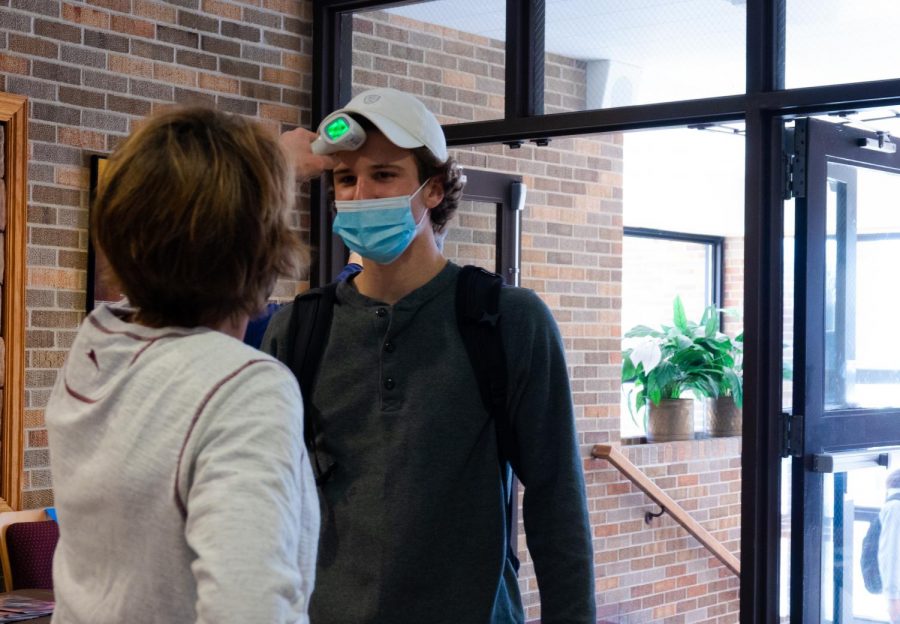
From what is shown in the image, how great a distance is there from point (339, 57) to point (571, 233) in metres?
1.85

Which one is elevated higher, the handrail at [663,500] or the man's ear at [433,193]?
the man's ear at [433,193]

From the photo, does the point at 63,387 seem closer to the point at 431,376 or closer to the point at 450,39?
the point at 431,376

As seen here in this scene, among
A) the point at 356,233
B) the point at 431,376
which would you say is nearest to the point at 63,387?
the point at 431,376

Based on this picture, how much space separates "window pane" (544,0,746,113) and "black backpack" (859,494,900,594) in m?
1.46

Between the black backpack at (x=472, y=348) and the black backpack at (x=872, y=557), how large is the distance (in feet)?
7.26

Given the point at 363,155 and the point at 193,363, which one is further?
the point at 363,155

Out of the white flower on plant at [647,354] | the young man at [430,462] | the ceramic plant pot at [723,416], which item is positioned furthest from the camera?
the ceramic plant pot at [723,416]

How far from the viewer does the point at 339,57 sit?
4.89 meters

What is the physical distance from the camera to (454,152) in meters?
5.37

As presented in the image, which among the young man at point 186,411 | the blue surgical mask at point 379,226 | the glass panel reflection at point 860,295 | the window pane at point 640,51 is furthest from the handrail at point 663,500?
the young man at point 186,411

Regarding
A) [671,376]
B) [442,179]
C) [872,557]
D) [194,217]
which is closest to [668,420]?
[671,376]

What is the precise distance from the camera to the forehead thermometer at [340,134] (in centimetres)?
183

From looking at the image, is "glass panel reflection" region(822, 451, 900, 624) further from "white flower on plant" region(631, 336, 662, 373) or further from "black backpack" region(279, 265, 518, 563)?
"white flower on plant" region(631, 336, 662, 373)

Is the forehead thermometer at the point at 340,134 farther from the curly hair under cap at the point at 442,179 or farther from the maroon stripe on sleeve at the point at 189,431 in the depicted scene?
the maroon stripe on sleeve at the point at 189,431
